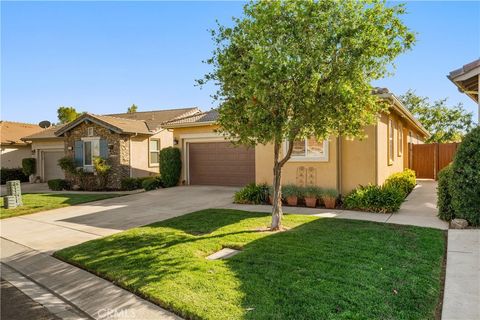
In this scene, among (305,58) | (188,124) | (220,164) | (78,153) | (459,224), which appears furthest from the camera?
(78,153)

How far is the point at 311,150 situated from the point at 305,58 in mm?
5753

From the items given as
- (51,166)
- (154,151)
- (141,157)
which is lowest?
(51,166)

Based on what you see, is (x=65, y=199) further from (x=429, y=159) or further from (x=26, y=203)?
(x=429, y=159)

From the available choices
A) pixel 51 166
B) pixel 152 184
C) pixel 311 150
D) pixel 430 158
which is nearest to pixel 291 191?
pixel 311 150

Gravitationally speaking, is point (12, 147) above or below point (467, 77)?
below

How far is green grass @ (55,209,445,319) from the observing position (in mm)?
3568

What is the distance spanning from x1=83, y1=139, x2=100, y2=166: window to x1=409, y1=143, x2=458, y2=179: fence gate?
746 inches

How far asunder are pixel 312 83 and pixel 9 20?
31.5 feet

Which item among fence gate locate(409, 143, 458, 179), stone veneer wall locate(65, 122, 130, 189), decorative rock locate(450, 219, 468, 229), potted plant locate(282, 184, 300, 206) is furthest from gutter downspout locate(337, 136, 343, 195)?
stone veneer wall locate(65, 122, 130, 189)

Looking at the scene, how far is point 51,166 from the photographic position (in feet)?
74.7

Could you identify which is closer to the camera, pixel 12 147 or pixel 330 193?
pixel 330 193

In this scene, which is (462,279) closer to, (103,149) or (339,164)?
(339,164)

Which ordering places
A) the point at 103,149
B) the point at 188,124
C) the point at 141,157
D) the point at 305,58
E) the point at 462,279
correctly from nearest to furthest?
1. the point at 462,279
2. the point at 305,58
3. the point at 188,124
4. the point at 103,149
5. the point at 141,157

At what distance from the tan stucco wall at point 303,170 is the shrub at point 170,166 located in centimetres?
592
